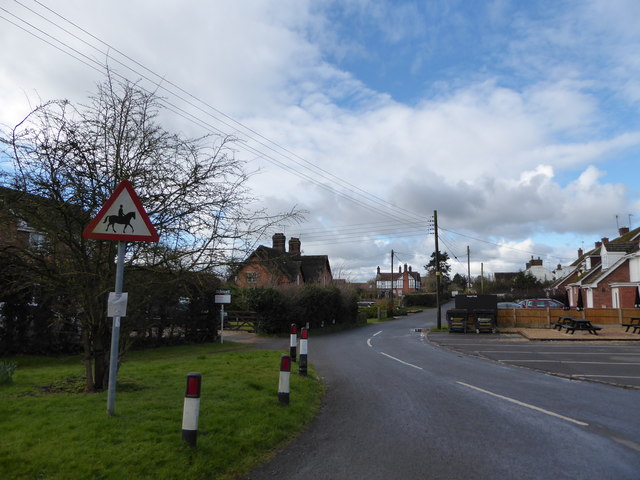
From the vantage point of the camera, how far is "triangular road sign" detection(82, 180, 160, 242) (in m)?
5.39

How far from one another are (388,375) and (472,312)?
64.2ft

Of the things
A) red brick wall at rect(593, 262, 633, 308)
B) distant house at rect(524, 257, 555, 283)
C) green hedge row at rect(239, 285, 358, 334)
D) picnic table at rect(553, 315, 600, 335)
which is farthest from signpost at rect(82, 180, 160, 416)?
distant house at rect(524, 257, 555, 283)

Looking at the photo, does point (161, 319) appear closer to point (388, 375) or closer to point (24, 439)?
point (388, 375)

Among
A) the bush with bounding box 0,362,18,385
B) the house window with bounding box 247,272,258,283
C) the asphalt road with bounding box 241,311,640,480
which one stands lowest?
the asphalt road with bounding box 241,311,640,480

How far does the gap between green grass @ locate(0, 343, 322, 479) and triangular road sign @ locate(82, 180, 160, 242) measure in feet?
6.81

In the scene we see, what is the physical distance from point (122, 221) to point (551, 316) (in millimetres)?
31158

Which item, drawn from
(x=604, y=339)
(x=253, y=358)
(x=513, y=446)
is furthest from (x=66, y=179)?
(x=604, y=339)

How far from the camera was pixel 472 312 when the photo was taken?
29.5 m

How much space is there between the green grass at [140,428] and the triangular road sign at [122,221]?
6.81 feet

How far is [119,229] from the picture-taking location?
17.9 feet

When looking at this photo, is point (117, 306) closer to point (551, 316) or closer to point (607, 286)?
point (551, 316)

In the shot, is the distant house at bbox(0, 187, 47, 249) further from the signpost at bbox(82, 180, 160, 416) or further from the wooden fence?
the wooden fence

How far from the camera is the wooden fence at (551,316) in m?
29.2

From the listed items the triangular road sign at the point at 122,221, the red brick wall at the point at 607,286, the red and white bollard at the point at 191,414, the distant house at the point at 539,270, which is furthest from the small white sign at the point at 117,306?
the distant house at the point at 539,270
